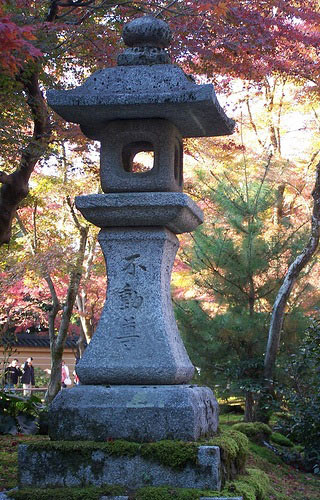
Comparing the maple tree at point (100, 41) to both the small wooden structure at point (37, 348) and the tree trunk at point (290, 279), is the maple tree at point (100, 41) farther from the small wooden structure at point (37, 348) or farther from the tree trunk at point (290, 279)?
the small wooden structure at point (37, 348)

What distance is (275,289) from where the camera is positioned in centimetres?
1318

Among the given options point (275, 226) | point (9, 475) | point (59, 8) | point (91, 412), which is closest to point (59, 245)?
point (275, 226)

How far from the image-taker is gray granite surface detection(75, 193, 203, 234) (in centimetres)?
548

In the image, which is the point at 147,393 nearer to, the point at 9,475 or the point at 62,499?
the point at 62,499

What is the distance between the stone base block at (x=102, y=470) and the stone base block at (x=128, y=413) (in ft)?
0.64

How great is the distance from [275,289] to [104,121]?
314 inches

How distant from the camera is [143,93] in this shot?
5.45 meters

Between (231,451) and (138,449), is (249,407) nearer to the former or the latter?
(231,451)

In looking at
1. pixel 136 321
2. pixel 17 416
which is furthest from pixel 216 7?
pixel 17 416

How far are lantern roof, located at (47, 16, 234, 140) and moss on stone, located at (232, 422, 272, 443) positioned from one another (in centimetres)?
595

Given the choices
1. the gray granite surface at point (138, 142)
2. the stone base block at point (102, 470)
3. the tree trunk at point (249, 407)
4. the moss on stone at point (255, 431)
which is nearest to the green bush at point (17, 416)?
the moss on stone at point (255, 431)

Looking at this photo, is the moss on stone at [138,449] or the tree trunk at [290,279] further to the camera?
the tree trunk at [290,279]

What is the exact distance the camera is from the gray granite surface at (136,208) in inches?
216

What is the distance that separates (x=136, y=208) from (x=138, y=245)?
306mm
